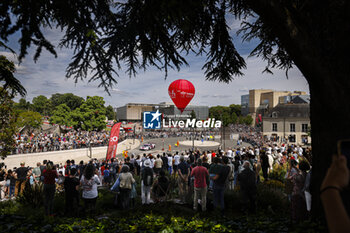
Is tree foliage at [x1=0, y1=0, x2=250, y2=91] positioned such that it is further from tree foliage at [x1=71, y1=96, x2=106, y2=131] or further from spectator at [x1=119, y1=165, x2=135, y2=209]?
tree foliage at [x1=71, y1=96, x2=106, y2=131]

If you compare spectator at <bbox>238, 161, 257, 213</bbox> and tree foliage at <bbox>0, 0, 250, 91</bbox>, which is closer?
tree foliage at <bbox>0, 0, 250, 91</bbox>

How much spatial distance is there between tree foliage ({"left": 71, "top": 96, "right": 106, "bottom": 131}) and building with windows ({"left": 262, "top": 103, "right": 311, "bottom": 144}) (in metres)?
43.3

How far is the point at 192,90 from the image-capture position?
2488cm

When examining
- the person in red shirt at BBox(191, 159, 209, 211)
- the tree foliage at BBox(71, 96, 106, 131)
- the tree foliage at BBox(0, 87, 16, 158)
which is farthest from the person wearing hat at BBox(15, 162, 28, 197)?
the tree foliage at BBox(71, 96, 106, 131)

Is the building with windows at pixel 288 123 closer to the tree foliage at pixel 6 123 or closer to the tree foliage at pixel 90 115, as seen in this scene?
the tree foliage at pixel 90 115

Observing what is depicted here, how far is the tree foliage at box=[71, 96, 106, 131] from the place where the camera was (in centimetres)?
5750

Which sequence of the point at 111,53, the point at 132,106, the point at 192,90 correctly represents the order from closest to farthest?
the point at 111,53 < the point at 192,90 < the point at 132,106

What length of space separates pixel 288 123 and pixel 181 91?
40466 millimetres

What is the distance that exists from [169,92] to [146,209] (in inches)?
769

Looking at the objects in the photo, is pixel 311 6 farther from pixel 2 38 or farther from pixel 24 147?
pixel 24 147

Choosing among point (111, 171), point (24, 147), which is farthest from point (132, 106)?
point (111, 171)

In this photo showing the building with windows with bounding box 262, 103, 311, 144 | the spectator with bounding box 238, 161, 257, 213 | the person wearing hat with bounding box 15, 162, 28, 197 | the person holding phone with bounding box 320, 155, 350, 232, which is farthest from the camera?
the building with windows with bounding box 262, 103, 311, 144

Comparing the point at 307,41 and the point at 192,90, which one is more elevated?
the point at 192,90

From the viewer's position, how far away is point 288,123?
2117 inches
